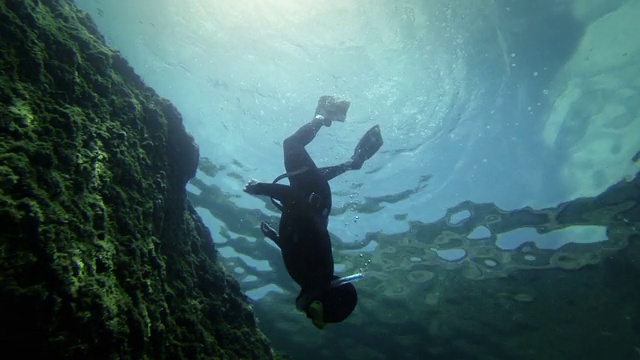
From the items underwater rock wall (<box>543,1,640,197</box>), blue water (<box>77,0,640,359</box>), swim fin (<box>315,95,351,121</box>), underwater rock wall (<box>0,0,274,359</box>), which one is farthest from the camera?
blue water (<box>77,0,640,359</box>)

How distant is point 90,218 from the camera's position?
278 cm

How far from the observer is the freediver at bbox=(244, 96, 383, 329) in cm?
411

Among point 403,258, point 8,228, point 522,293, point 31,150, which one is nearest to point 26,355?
point 8,228

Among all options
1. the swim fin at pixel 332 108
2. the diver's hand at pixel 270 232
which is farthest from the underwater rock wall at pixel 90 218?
the swim fin at pixel 332 108

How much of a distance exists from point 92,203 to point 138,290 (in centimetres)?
86

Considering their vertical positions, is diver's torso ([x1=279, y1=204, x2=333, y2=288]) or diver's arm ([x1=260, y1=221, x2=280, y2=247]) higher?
diver's arm ([x1=260, y1=221, x2=280, y2=247])

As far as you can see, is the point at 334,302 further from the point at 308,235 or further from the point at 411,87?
the point at 411,87

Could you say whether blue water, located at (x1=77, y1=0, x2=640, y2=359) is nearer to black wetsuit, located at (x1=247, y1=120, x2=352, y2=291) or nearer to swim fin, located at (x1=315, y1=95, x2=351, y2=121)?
swim fin, located at (x1=315, y1=95, x2=351, y2=121)

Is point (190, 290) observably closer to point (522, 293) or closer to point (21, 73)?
point (21, 73)

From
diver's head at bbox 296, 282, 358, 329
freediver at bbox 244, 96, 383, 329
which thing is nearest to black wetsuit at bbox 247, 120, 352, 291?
freediver at bbox 244, 96, 383, 329

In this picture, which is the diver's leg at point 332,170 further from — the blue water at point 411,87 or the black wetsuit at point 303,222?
the blue water at point 411,87

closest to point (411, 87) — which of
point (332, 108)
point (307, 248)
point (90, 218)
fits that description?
point (332, 108)

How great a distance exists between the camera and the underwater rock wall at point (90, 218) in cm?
214

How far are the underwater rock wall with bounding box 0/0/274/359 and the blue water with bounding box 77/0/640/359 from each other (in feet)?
17.3
